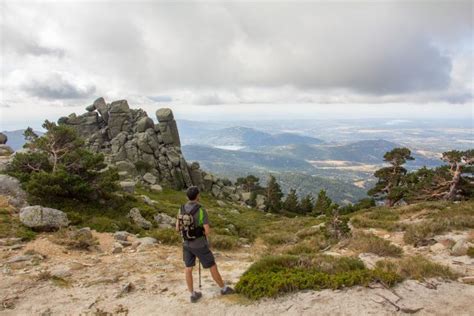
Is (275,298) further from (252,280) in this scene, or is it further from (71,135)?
(71,135)

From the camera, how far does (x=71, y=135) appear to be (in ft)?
82.4

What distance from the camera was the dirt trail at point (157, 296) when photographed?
6.98 meters

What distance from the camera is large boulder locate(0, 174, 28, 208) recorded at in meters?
18.8

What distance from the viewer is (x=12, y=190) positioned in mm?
19719

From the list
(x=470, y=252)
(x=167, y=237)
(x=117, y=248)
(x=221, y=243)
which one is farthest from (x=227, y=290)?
(x=470, y=252)

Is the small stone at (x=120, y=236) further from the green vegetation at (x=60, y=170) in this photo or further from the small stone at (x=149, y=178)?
the small stone at (x=149, y=178)

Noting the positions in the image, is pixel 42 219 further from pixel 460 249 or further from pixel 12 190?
pixel 460 249

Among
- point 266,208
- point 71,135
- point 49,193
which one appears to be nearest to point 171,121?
point 266,208

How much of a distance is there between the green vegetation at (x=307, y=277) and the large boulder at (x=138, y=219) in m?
13.0

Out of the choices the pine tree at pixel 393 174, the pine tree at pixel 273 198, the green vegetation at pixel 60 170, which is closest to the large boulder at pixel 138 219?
the green vegetation at pixel 60 170

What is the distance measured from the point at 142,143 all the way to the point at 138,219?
44.9m

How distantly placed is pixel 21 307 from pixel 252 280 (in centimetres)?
621

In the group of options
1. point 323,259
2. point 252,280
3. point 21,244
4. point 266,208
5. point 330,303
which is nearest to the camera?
point 330,303

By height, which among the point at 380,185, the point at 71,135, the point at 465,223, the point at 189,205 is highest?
the point at 71,135
